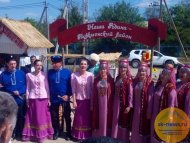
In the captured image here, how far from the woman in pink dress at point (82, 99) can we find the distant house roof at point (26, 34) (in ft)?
20.3

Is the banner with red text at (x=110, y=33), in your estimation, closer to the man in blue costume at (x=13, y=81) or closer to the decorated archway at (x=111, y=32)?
the decorated archway at (x=111, y=32)

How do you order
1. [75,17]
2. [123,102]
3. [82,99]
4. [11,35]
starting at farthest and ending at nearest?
[75,17]
[11,35]
[82,99]
[123,102]

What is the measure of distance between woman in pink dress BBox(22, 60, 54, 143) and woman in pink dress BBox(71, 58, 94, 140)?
1.66ft

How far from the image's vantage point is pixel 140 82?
6.35m

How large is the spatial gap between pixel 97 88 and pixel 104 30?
1600 millimetres

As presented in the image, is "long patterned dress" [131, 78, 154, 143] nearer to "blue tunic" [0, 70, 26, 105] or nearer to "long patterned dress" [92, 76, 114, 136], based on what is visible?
"long patterned dress" [92, 76, 114, 136]

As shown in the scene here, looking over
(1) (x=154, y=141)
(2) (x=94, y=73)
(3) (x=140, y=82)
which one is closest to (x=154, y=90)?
(3) (x=140, y=82)

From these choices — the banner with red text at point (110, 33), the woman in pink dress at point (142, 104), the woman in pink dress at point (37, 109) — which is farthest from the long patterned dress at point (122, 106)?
the banner with red text at point (110, 33)

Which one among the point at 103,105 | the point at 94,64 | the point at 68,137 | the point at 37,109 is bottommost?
the point at 68,137

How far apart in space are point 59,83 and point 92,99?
0.68 meters

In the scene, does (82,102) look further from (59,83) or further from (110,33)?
(110,33)

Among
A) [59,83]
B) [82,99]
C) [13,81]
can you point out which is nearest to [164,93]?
[82,99]

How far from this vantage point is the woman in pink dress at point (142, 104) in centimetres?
627

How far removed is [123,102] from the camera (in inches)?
261
